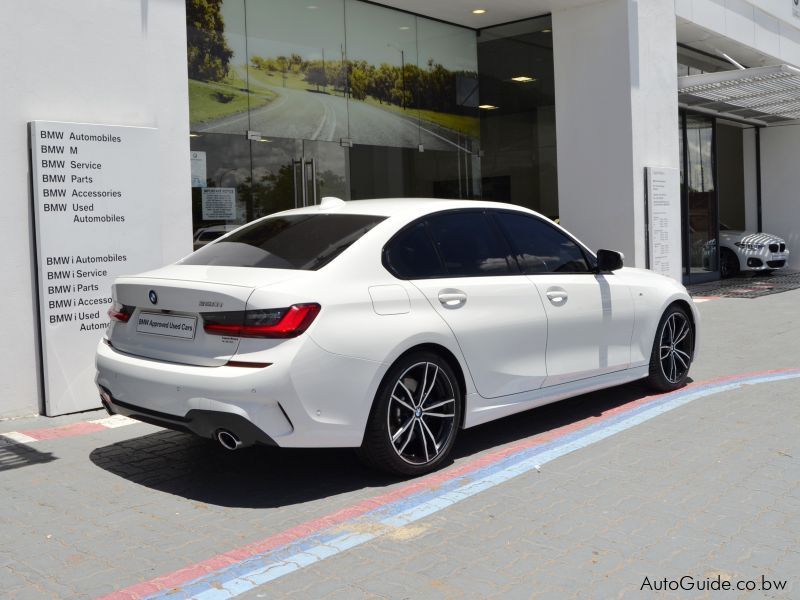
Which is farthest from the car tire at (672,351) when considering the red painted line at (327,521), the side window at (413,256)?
the side window at (413,256)

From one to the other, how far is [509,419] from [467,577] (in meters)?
2.93

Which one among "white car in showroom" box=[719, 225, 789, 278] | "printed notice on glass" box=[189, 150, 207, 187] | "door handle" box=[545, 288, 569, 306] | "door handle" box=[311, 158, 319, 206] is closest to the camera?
"door handle" box=[545, 288, 569, 306]

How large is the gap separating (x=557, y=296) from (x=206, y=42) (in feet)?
22.5

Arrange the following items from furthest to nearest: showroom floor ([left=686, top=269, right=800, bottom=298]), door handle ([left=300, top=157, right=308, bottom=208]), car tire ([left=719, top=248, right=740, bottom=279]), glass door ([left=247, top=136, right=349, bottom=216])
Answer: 1. car tire ([left=719, top=248, right=740, bottom=279])
2. showroom floor ([left=686, top=269, right=800, bottom=298])
3. door handle ([left=300, top=157, right=308, bottom=208])
4. glass door ([left=247, top=136, right=349, bottom=216])

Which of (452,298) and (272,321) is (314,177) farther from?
(272,321)

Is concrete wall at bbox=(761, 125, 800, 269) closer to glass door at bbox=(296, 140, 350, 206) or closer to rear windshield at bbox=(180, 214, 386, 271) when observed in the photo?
glass door at bbox=(296, 140, 350, 206)

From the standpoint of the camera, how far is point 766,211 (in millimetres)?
22609

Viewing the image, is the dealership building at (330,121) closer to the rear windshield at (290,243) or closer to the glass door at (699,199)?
the glass door at (699,199)

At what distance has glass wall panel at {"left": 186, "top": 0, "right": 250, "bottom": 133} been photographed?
10.7 metres

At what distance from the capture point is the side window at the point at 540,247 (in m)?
5.95

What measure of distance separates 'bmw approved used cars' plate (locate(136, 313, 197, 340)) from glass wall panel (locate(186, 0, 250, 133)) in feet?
20.3

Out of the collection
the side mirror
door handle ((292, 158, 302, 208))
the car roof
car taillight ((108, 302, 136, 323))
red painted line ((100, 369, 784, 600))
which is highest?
door handle ((292, 158, 302, 208))

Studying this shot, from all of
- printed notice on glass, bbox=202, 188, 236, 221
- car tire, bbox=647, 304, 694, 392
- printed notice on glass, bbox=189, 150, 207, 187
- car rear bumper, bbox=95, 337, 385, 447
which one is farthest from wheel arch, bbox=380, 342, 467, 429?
printed notice on glass, bbox=189, 150, 207, 187

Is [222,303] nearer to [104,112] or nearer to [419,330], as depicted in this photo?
[419,330]
